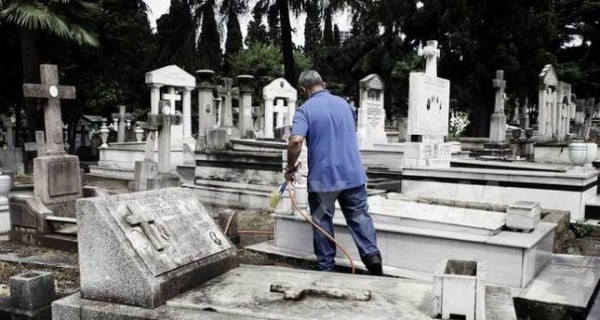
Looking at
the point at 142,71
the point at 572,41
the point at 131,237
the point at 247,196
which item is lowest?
the point at 247,196

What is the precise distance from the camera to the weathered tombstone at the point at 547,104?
15594 millimetres

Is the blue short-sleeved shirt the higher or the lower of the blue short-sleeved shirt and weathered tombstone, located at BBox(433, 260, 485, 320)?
the higher

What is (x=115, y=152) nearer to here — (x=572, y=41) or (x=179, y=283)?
(x=179, y=283)

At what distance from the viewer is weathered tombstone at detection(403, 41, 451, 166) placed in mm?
9289

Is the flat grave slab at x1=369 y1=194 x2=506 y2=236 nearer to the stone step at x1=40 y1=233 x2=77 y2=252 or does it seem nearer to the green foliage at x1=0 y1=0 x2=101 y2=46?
the stone step at x1=40 y1=233 x2=77 y2=252

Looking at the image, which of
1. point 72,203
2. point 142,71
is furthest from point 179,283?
point 142,71

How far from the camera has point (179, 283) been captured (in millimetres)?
3311

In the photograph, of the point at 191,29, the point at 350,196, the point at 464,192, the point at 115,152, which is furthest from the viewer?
the point at 191,29

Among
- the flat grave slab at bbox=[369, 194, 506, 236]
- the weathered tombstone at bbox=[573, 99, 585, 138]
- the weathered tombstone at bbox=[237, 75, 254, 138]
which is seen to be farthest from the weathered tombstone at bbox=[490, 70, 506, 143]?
the flat grave slab at bbox=[369, 194, 506, 236]

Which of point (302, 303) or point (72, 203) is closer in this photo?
point (302, 303)

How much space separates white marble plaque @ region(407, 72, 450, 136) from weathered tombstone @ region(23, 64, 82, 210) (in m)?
5.83

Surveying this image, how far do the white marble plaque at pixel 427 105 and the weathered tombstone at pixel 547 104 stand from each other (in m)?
6.85

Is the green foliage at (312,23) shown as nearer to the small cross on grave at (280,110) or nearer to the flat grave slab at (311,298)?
the small cross on grave at (280,110)

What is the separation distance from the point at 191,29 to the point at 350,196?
61.0 feet
